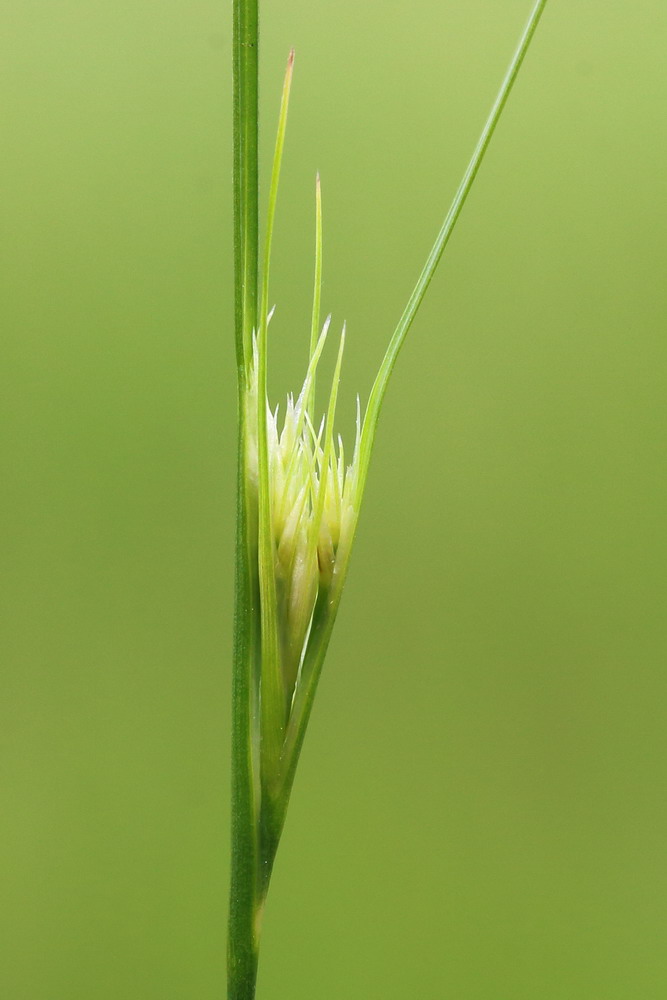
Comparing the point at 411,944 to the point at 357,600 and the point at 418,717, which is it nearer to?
the point at 418,717

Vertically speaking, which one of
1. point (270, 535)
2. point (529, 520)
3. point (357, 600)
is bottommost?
point (357, 600)

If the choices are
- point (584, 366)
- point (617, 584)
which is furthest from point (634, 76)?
point (617, 584)

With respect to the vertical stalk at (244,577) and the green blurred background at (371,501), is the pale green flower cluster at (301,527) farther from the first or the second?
the green blurred background at (371,501)

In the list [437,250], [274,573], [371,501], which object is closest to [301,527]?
[274,573]

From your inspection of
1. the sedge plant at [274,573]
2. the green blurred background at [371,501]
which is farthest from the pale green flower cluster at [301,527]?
the green blurred background at [371,501]

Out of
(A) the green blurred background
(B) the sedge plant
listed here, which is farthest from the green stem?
(A) the green blurred background

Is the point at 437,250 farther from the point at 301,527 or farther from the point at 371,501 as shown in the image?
the point at 371,501

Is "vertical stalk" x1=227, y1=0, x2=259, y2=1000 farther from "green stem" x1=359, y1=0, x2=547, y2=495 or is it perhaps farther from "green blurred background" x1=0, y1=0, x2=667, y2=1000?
"green blurred background" x1=0, y1=0, x2=667, y2=1000
